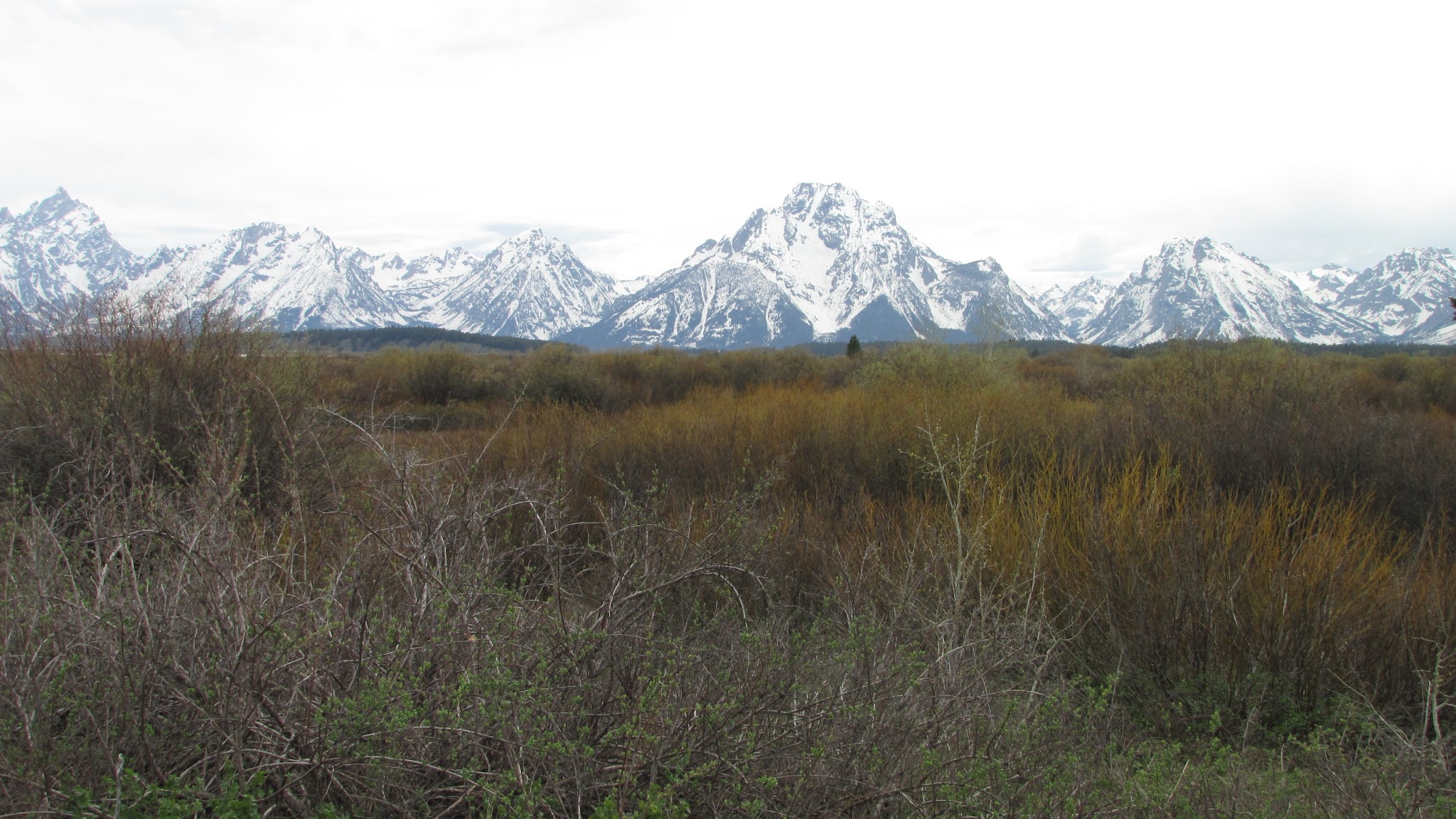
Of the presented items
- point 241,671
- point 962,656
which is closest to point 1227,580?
point 962,656

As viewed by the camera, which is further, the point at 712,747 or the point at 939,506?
the point at 939,506

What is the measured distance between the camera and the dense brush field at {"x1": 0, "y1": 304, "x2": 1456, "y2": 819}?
1.81 meters

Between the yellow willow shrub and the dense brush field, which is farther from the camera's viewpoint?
the yellow willow shrub

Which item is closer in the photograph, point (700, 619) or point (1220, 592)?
point (700, 619)

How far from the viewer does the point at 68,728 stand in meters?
1.77

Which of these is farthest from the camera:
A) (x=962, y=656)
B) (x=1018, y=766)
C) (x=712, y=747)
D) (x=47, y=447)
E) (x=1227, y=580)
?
(x=47, y=447)

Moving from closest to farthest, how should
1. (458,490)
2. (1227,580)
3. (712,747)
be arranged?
(712,747)
(458,490)
(1227,580)

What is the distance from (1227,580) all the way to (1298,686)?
1.98ft

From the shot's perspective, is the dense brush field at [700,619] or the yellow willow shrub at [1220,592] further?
the yellow willow shrub at [1220,592]

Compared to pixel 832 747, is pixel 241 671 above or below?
above

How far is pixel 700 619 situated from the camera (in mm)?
3227

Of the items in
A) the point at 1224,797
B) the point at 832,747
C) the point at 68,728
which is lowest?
the point at 1224,797

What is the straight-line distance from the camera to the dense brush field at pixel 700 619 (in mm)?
1814

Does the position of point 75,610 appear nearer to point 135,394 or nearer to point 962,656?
point 962,656
